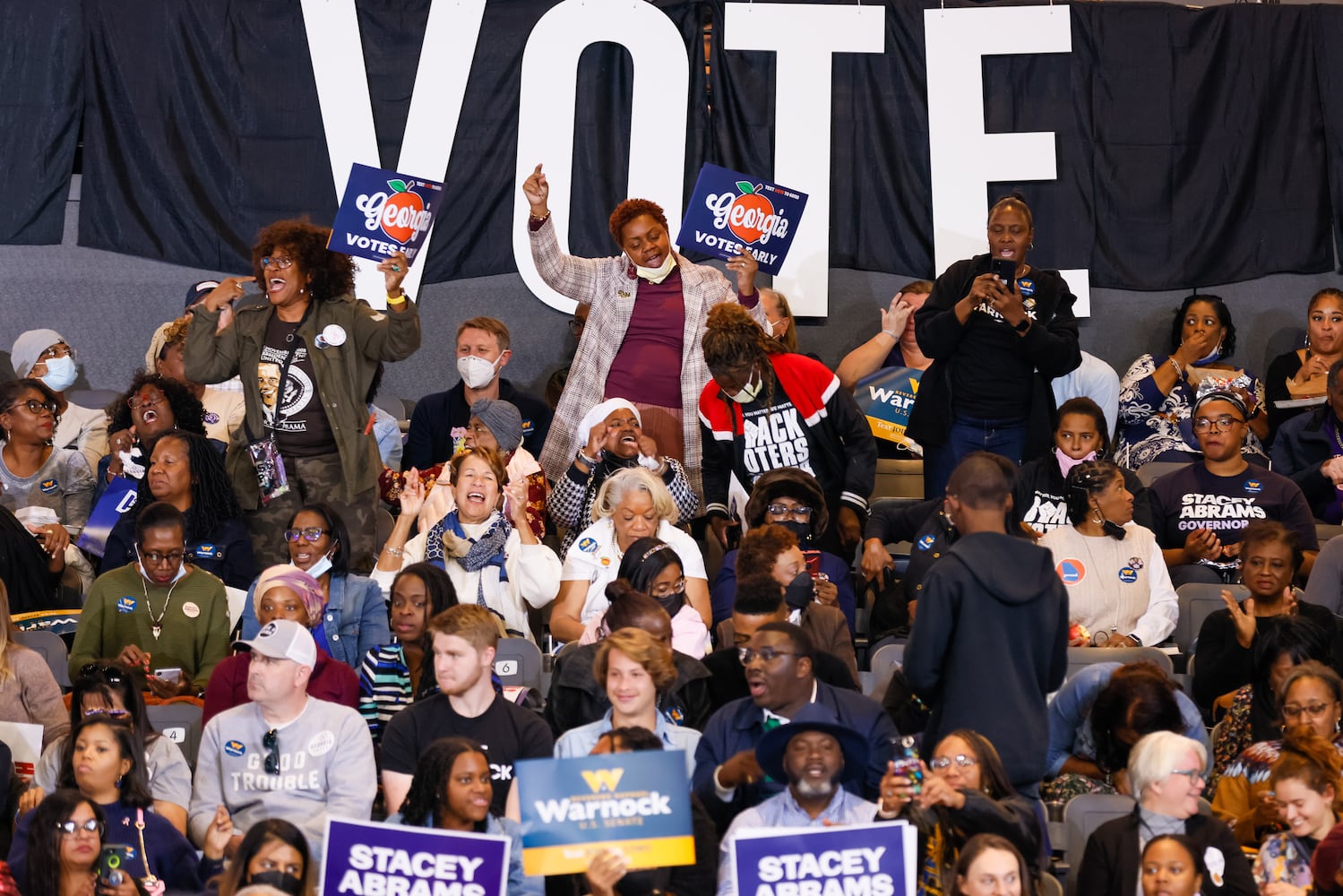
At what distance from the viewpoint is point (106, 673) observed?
5.69 m

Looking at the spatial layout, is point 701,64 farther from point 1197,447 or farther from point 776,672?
point 776,672

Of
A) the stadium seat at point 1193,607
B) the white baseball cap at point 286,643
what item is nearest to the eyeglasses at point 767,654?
the white baseball cap at point 286,643

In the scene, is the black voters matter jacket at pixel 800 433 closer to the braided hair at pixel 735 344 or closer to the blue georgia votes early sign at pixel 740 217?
the braided hair at pixel 735 344

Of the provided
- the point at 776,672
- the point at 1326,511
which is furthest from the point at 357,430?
the point at 1326,511

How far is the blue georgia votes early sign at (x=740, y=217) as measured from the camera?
8.54 metres

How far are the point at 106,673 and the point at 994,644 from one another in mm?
2629

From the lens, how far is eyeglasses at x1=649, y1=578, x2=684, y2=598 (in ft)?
20.5

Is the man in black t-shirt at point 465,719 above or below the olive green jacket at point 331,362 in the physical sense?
below

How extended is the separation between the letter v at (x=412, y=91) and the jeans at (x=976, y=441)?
3.22 m

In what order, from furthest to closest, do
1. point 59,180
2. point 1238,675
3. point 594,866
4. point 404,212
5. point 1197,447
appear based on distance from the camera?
point 59,180 < point 1197,447 < point 404,212 < point 1238,675 < point 594,866

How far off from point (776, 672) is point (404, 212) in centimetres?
331

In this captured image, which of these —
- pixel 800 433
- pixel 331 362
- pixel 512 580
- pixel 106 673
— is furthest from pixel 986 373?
pixel 106 673

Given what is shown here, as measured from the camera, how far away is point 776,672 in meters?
5.24

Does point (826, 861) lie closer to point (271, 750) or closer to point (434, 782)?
point (434, 782)
